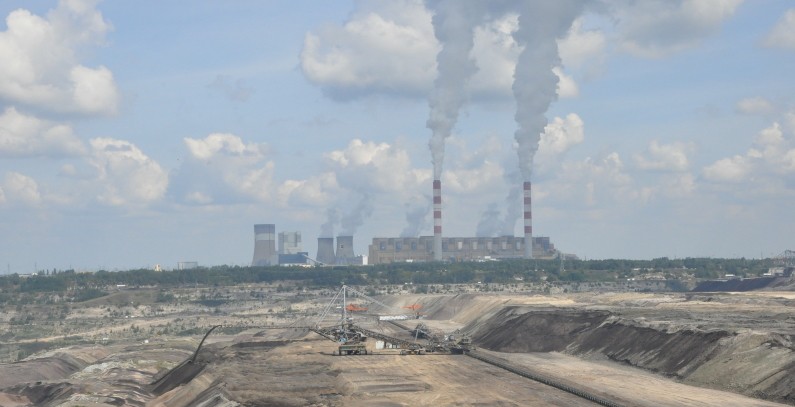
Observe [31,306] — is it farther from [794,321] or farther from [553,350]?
[794,321]

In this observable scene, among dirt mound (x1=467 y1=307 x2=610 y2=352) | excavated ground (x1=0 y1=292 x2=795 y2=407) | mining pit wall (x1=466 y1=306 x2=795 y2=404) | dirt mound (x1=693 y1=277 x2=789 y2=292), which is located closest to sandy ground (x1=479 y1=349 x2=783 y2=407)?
excavated ground (x1=0 y1=292 x2=795 y2=407)

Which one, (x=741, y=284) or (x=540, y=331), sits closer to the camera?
(x=540, y=331)

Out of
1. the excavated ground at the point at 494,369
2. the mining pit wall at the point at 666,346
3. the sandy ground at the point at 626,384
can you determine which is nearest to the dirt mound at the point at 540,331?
the mining pit wall at the point at 666,346

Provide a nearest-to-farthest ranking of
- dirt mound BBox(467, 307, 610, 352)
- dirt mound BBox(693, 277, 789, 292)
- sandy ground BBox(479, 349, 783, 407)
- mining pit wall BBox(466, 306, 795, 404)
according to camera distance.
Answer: sandy ground BBox(479, 349, 783, 407) → mining pit wall BBox(466, 306, 795, 404) → dirt mound BBox(467, 307, 610, 352) → dirt mound BBox(693, 277, 789, 292)

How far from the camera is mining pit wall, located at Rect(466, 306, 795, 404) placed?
193ft

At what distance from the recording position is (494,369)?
236 feet

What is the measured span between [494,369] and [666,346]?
12506mm

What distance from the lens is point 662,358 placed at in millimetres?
71375

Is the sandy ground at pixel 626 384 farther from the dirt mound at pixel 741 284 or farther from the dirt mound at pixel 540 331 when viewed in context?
the dirt mound at pixel 741 284

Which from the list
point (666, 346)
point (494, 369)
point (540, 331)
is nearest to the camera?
point (494, 369)

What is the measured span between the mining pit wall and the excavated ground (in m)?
0.13

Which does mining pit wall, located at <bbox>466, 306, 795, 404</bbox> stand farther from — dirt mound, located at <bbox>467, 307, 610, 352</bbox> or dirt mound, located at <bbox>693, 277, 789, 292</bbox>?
dirt mound, located at <bbox>693, 277, 789, 292</bbox>

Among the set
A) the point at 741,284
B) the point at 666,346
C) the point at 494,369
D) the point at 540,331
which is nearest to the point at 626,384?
the point at 494,369

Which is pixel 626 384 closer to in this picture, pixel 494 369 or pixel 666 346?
pixel 494 369
